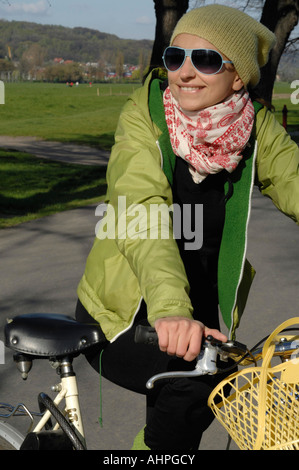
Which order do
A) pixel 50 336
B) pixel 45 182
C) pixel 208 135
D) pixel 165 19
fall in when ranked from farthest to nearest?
pixel 45 182 < pixel 165 19 < pixel 208 135 < pixel 50 336

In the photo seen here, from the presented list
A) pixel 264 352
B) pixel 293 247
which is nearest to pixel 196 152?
pixel 264 352

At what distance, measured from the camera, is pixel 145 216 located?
7.30 feet

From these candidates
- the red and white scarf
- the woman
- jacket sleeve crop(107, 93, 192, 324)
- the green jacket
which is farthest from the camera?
the red and white scarf

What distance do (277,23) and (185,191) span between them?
49.8 feet

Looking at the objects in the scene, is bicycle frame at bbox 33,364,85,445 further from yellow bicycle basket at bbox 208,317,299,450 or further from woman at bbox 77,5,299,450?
yellow bicycle basket at bbox 208,317,299,450

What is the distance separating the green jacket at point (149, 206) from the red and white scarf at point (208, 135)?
4 cm

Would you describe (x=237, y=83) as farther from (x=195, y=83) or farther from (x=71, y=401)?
(x=71, y=401)

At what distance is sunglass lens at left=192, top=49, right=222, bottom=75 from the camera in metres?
2.33

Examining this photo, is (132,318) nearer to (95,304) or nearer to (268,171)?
(95,304)

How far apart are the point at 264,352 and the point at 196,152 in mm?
777

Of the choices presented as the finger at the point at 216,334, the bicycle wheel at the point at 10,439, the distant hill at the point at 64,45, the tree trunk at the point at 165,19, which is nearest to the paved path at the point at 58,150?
the tree trunk at the point at 165,19

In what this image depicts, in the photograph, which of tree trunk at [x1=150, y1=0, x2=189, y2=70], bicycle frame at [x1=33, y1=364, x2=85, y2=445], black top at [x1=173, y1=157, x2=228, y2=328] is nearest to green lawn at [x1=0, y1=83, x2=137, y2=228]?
tree trunk at [x1=150, y1=0, x2=189, y2=70]

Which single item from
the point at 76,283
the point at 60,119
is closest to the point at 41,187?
the point at 76,283

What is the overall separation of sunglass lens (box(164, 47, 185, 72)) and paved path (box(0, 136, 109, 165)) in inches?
593
